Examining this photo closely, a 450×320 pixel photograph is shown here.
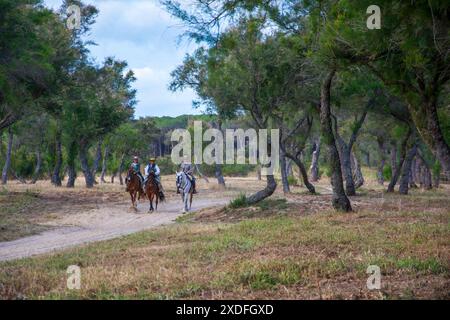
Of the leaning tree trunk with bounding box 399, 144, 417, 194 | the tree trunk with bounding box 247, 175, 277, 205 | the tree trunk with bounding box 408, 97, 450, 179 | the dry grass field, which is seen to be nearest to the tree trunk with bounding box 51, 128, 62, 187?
the tree trunk with bounding box 247, 175, 277, 205

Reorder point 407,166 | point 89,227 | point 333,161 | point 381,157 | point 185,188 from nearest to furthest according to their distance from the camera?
point 333,161
point 89,227
point 185,188
point 407,166
point 381,157

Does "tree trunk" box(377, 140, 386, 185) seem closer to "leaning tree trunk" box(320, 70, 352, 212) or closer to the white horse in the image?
the white horse

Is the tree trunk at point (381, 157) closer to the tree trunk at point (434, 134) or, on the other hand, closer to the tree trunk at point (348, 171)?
the tree trunk at point (348, 171)

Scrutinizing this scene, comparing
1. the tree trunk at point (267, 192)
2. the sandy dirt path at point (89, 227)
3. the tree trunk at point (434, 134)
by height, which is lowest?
the sandy dirt path at point (89, 227)

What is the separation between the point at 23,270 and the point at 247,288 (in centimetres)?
402

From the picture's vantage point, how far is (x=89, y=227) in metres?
19.5

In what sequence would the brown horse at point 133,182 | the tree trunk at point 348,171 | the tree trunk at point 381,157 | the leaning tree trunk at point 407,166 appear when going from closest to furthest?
the brown horse at point 133,182
the tree trunk at point 348,171
the leaning tree trunk at point 407,166
the tree trunk at point 381,157

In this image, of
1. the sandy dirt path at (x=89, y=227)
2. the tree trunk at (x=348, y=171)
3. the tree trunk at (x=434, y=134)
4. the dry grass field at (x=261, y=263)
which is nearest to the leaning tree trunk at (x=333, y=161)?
the dry grass field at (x=261, y=263)

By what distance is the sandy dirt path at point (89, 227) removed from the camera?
14250mm

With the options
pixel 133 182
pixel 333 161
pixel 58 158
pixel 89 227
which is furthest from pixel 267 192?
pixel 58 158

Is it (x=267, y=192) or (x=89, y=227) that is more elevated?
(x=267, y=192)

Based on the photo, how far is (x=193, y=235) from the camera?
14.2 m

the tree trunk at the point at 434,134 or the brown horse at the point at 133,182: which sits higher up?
the tree trunk at the point at 434,134

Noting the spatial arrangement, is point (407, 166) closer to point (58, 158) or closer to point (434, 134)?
point (434, 134)
